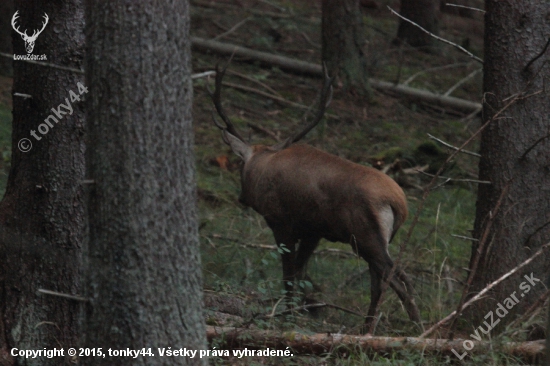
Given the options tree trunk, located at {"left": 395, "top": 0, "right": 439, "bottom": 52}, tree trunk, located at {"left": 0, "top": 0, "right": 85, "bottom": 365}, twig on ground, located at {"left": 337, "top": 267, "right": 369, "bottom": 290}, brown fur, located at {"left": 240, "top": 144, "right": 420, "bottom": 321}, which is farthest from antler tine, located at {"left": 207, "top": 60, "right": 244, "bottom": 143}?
tree trunk, located at {"left": 395, "top": 0, "right": 439, "bottom": 52}

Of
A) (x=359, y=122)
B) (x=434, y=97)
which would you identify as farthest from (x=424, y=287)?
(x=434, y=97)

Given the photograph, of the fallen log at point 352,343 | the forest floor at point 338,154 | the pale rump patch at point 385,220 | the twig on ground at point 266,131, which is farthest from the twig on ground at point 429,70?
the fallen log at point 352,343

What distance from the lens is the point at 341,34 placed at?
41.1 ft

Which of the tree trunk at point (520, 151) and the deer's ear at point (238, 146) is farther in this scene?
the deer's ear at point (238, 146)

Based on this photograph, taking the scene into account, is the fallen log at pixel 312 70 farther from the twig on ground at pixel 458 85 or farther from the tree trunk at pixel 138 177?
the tree trunk at pixel 138 177

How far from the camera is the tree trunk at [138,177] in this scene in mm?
3246

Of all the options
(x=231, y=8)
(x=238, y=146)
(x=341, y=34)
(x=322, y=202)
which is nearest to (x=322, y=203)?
(x=322, y=202)

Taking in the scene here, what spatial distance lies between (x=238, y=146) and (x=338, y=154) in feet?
11.8

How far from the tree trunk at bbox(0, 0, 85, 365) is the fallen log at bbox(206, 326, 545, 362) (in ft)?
3.42

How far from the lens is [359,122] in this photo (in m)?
12.6

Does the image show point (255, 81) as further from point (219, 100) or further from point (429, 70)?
point (219, 100)

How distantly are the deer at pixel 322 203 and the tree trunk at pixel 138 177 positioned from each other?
245cm

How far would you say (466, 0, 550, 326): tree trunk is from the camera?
552 cm

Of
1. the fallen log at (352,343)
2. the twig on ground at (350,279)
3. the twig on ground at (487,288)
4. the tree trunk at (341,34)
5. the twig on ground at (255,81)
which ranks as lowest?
the twig on ground at (350,279)
